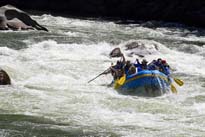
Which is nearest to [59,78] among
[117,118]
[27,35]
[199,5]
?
[117,118]

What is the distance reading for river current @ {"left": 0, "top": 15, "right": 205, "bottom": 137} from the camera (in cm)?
1093

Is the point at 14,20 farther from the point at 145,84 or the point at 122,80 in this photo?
the point at 145,84

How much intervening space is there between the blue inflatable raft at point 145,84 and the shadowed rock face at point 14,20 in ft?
36.2

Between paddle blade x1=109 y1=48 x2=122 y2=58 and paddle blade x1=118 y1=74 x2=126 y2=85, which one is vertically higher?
paddle blade x1=109 y1=48 x2=122 y2=58

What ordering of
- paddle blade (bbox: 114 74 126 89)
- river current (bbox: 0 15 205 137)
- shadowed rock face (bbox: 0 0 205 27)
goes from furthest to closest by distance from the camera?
shadowed rock face (bbox: 0 0 205 27), paddle blade (bbox: 114 74 126 89), river current (bbox: 0 15 205 137)

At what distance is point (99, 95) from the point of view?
14195 millimetres

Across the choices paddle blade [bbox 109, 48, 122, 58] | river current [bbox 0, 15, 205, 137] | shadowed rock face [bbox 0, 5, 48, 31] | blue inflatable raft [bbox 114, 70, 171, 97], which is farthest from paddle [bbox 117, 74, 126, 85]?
shadowed rock face [bbox 0, 5, 48, 31]

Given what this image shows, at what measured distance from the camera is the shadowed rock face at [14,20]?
81.1 feet

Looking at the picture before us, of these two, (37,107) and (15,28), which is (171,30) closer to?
(15,28)

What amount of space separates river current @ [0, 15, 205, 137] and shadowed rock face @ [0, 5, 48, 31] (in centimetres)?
80

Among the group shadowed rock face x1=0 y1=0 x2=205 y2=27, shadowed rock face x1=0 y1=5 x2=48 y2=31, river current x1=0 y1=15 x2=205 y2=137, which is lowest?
river current x1=0 y1=15 x2=205 y2=137

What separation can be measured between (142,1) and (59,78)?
895 inches

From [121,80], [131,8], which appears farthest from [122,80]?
[131,8]

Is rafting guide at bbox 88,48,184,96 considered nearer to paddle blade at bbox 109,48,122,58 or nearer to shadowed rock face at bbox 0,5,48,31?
paddle blade at bbox 109,48,122,58
